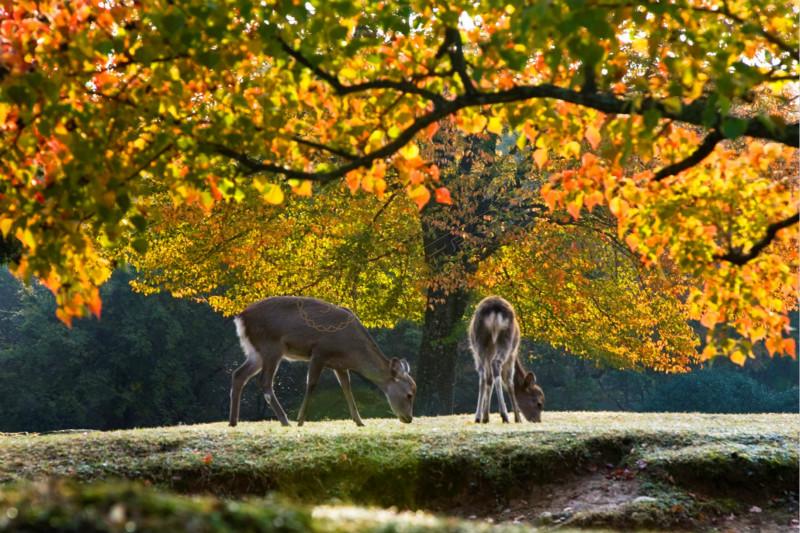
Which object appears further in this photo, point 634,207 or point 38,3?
point 634,207

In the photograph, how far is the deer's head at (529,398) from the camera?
19.2m

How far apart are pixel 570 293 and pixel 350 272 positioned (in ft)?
22.1

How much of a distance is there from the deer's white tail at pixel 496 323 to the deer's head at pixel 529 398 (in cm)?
226

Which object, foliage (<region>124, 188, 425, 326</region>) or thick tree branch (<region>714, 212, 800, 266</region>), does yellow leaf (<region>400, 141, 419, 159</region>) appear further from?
foliage (<region>124, 188, 425, 326</region>)

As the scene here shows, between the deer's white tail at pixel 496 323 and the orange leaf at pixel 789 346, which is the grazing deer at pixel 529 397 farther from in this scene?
the orange leaf at pixel 789 346

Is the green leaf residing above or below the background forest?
above

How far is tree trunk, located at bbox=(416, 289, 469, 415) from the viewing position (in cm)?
2498

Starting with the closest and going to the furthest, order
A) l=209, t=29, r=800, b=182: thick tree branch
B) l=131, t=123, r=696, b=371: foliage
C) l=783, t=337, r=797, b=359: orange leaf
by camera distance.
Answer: l=209, t=29, r=800, b=182: thick tree branch < l=783, t=337, r=797, b=359: orange leaf < l=131, t=123, r=696, b=371: foliage

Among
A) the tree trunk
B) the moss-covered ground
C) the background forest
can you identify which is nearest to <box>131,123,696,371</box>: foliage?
the tree trunk

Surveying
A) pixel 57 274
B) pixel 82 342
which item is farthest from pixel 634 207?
pixel 82 342

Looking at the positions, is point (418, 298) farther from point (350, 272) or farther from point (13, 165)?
point (13, 165)

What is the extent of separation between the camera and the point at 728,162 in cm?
845

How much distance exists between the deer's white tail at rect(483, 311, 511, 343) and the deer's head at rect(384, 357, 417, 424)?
1.63 meters

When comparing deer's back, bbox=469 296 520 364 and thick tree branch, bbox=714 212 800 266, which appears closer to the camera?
thick tree branch, bbox=714 212 800 266
